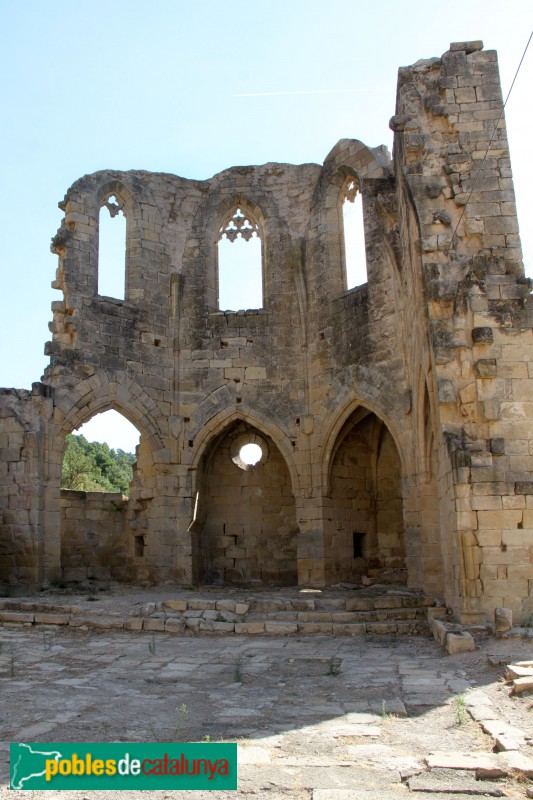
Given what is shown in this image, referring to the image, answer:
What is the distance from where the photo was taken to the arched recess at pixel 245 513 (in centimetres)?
1565

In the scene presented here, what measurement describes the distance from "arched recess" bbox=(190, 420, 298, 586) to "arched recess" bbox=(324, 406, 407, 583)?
1.38 m

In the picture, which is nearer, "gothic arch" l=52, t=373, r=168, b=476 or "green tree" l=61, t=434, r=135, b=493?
"gothic arch" l=52, t=373, r=168, b=476

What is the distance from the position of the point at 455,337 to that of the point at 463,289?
613 millimetres

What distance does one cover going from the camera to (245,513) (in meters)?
15.9

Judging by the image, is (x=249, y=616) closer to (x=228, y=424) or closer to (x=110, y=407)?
(x=228, y=424)

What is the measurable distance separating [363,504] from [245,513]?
2.42 m

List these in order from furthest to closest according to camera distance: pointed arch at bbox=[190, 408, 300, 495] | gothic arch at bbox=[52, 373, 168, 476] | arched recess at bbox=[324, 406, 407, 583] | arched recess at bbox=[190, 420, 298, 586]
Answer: arched recess at bbox=[190, 420, 298, 586]
pointed arch at bbox=[190, 408, 300, 495]
arched recess at bbox=[324, 406, 407, 583]
gothic arch at bbox=[52, 373, 168, 476]

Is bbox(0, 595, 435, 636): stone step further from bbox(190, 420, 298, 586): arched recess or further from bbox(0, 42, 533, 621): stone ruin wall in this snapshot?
bbox(190, 420, 298, 586): arched recess

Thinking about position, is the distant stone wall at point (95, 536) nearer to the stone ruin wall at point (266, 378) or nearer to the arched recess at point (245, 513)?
the stone ruin wall at point (266, 378)

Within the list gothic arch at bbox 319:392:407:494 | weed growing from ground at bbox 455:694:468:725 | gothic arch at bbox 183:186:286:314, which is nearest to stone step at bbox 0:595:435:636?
gothic arch at bbox 319:392:407:494

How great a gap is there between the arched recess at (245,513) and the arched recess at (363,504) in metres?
1.38

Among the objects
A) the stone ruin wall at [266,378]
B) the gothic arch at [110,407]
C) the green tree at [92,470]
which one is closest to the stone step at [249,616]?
the stone ruin wall at [266,378]

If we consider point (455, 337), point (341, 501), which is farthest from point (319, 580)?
point (455, 337)

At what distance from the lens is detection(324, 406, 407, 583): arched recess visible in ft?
47.9
